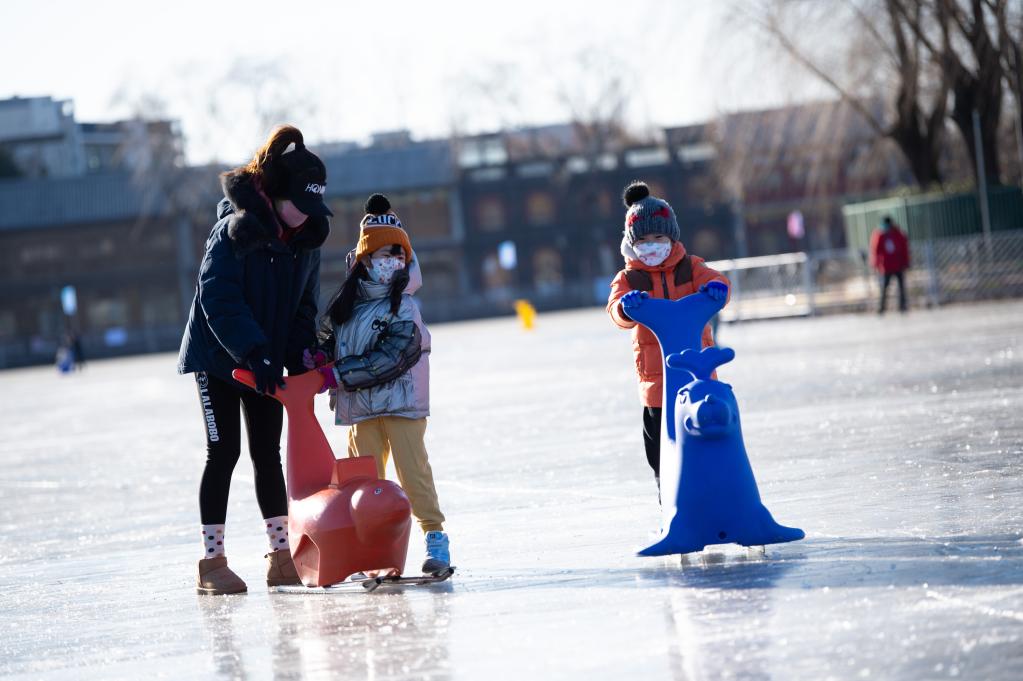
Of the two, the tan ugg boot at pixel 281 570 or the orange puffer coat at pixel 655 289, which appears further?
the orange puffer coat at pixel 655 289

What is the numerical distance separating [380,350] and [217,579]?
42.2 inches

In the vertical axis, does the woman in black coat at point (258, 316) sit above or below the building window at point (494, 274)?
below

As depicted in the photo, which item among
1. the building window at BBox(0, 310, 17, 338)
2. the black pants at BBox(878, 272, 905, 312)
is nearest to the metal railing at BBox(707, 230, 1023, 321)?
the black pants at BBox(878, 272, 905, 312)

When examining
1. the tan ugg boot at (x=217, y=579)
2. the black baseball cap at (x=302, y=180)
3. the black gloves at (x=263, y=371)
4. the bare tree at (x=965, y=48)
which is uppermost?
the bare tree at (x=965, y=48)

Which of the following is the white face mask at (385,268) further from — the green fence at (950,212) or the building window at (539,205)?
the building window at (539,205)

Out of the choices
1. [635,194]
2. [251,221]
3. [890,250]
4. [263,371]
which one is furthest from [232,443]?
[890,250]

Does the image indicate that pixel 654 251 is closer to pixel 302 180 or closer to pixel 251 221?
pixel 302 180

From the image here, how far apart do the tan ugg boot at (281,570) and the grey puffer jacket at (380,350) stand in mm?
556

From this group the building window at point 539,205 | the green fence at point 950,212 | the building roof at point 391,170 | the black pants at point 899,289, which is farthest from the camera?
the building window at point 539,205

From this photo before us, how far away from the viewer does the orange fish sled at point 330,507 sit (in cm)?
578

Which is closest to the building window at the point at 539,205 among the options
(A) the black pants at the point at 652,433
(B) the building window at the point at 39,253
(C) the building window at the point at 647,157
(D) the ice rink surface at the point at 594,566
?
(C) the building window at the point at 647,157

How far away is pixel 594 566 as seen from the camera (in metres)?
6.00

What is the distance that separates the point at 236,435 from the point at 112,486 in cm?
521

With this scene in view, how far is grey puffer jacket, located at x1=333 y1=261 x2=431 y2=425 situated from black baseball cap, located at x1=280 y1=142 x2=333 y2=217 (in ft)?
1.20
